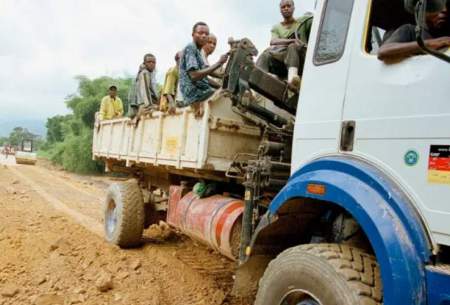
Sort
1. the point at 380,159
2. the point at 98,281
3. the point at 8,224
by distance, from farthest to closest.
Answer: the point at 8,224 < the point at 98,281 < the point at 380,159

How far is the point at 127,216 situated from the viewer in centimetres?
549

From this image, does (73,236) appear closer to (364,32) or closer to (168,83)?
(168,83)

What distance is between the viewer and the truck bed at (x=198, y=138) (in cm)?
397

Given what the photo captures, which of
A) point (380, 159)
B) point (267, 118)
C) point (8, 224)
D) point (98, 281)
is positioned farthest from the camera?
point (8, 224)

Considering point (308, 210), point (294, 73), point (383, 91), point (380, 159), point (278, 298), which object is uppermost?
point (294, 73)

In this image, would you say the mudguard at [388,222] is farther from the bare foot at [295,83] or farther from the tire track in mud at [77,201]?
the tire track in mud at [77,201]

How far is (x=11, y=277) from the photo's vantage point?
4.41 meters

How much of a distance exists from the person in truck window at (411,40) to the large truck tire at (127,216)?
13.4 ft

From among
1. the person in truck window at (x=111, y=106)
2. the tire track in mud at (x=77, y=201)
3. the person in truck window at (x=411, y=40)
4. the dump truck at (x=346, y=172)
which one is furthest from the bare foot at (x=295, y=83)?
the person in truck window at (x=111, y=106)

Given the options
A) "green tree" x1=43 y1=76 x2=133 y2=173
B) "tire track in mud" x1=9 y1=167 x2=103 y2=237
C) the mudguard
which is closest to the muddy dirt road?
"tire track in mud" x1=9 y1=167 x2=103 y2=237

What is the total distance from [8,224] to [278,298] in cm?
549

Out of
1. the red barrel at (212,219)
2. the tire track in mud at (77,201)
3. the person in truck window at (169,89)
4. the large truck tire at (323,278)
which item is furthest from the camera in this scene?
the tire track in mud at (77,201)

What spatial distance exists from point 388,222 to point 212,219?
7.09 ft

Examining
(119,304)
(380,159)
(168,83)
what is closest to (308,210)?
(380,159)
